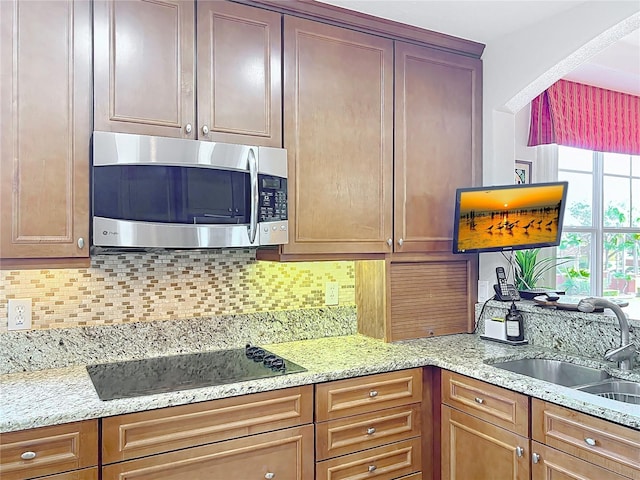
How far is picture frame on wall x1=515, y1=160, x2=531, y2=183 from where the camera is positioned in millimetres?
3933

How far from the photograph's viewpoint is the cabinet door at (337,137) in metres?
2.32

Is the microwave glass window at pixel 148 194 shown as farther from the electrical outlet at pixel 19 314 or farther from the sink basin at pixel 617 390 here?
the sink basin at pixel 617 390

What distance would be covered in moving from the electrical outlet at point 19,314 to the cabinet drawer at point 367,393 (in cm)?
120

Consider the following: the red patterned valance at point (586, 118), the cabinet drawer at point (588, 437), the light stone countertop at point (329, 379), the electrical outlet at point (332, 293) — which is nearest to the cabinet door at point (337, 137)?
the electrical outlet at point (332, 293)

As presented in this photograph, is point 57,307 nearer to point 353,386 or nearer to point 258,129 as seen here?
point 258,129

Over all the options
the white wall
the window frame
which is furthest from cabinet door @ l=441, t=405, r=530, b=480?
the window frame

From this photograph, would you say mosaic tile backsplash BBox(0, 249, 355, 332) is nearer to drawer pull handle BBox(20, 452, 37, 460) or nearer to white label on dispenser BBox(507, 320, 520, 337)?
drawer pull handle BBox(20, 452, 37, 460)

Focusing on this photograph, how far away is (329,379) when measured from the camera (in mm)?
2047

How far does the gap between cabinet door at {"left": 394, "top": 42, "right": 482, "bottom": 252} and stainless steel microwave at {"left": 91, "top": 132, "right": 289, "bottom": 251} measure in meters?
0.71

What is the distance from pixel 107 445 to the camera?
5.39ft

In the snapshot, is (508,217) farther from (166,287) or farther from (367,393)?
(166,287)

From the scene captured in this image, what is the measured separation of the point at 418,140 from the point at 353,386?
1316 mm

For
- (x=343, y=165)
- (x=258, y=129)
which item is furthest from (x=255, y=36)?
(x=343, y=165)

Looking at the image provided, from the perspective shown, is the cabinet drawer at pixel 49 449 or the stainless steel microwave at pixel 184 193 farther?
the stainless steel microwave at pixel 184 193
